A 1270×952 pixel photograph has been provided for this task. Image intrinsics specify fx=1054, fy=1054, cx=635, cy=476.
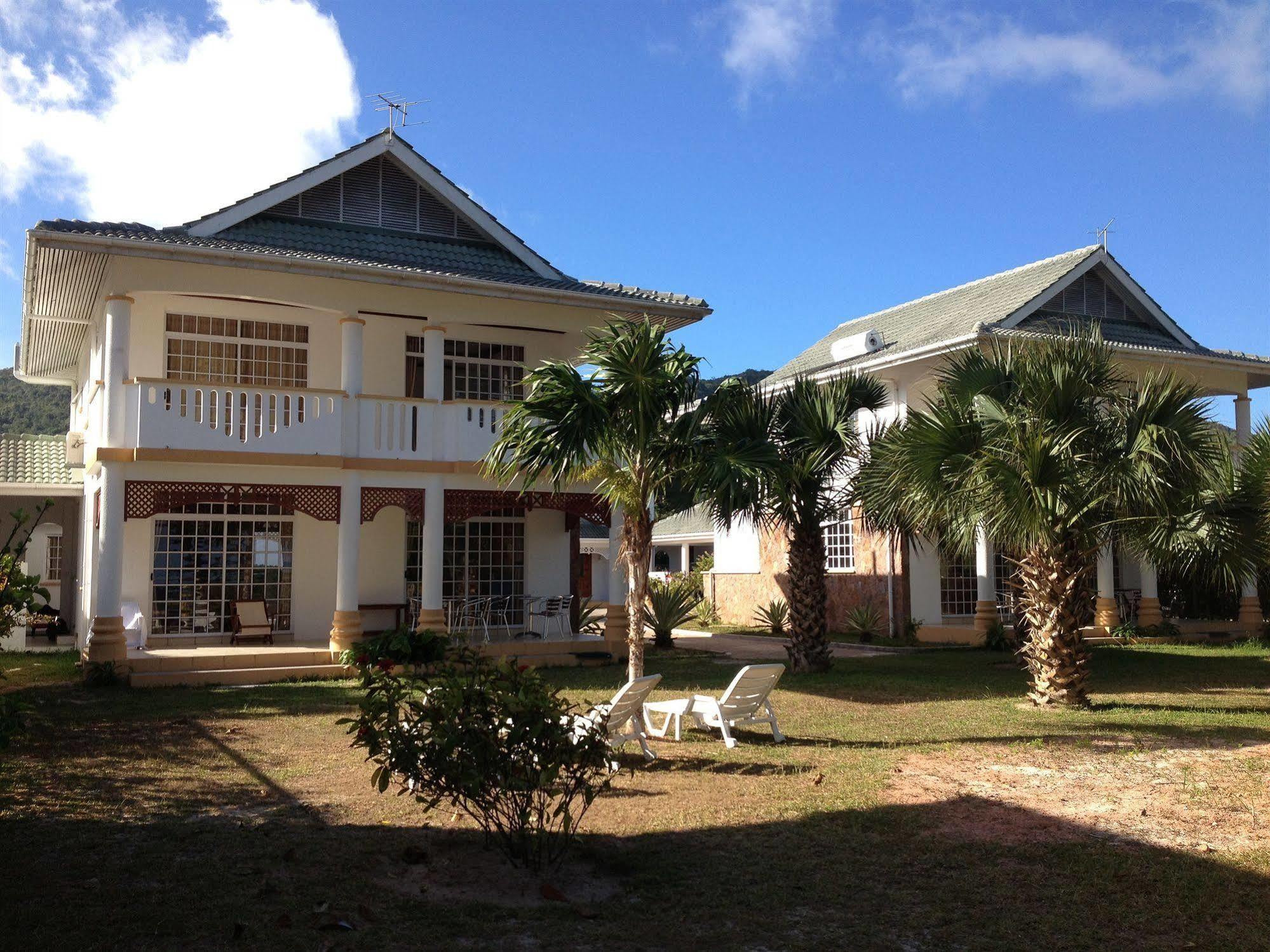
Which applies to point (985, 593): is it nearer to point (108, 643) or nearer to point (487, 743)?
point (108, 643)

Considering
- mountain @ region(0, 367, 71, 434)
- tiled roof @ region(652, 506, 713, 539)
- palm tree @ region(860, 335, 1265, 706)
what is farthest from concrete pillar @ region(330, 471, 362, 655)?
mountain @ region(0, 367, 71, 434)

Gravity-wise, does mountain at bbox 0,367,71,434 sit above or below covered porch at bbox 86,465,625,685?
above

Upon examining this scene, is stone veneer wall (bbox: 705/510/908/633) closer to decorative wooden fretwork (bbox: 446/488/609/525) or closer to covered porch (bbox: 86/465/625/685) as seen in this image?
decorative wooden fretwork (bbox: 446/488/609/525)

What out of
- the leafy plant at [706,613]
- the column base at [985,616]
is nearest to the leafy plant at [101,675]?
the column base at [985,616]

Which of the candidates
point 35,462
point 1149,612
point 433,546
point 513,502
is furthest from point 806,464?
point 35,462

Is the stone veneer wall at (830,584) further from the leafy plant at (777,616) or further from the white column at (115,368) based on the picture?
the white column at (115,368)

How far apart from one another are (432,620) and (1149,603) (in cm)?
1505

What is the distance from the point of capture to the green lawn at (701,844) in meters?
5.14

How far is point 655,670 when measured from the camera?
16.0m

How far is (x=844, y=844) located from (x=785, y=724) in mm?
4661

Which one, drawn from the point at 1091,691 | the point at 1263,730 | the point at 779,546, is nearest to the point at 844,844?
the point at 1263,730

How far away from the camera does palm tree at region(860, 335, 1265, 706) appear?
11859 millimetres

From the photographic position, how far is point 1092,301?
22312 millimetres

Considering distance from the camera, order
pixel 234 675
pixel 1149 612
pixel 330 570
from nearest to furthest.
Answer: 1. pixel 234 675
2. pixel 330 570
3. pixel 1149 612
